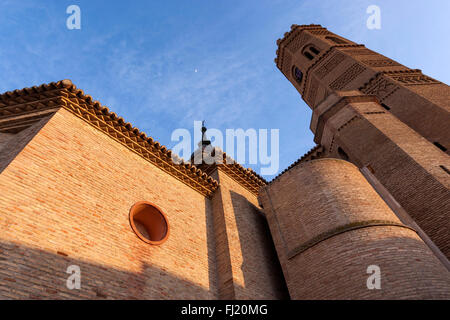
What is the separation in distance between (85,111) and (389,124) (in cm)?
937

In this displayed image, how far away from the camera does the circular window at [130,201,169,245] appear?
640 centimetres

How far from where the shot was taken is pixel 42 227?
13.9ft

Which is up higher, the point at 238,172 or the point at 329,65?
the point at 329,65

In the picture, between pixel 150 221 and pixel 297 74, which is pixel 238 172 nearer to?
pixel 150 221

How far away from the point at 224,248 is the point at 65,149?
13.9ft

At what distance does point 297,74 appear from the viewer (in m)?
19.6

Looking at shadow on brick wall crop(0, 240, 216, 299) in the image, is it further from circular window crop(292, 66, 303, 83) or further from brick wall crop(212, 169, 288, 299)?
circular window crop(292, 66, 303, 83)

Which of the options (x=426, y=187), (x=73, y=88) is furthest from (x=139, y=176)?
(x=426, y=187)

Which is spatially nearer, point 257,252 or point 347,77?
point 257,252

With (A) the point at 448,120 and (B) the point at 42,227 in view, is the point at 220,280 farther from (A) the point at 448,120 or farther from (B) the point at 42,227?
(A) the point at 448,120

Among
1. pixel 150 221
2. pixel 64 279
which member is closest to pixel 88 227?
pixel 64 279

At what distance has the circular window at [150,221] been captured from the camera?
21.0ft

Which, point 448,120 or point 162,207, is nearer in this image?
point 162,207

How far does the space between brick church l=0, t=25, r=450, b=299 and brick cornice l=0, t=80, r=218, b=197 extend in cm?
3
